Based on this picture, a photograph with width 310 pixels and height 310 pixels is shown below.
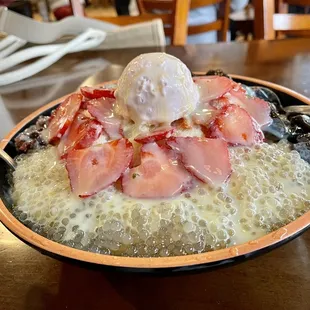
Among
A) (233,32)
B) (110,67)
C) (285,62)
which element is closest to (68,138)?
(110,67)

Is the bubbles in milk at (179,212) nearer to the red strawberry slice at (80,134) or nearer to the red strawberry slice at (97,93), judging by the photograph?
the red strawberry slice at (80,134)

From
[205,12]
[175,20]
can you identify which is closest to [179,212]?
[175,20]

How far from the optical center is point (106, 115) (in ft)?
2.19

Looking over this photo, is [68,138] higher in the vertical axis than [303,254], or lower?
higher

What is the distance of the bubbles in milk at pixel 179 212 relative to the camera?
500mm

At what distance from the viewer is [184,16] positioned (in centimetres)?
153

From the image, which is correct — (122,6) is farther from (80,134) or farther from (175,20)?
(80,134)

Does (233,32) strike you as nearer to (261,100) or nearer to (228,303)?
(261,100)

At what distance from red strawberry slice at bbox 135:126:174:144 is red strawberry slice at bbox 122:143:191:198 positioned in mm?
12

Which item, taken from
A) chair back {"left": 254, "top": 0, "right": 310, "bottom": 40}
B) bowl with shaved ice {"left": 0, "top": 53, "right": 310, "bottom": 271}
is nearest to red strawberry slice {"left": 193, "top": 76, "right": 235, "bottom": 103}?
bowl with shaved ice {"left": 0, "top": 53, "right": 310, "bottom": 271}

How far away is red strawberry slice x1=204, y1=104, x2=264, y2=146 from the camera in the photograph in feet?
2.04

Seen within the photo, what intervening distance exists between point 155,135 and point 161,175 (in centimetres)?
7

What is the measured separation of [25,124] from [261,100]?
430mm

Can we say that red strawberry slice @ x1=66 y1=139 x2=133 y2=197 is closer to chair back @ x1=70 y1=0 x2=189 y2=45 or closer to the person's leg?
chair back @ x1=70 y1=0 x2=189 y2=45
